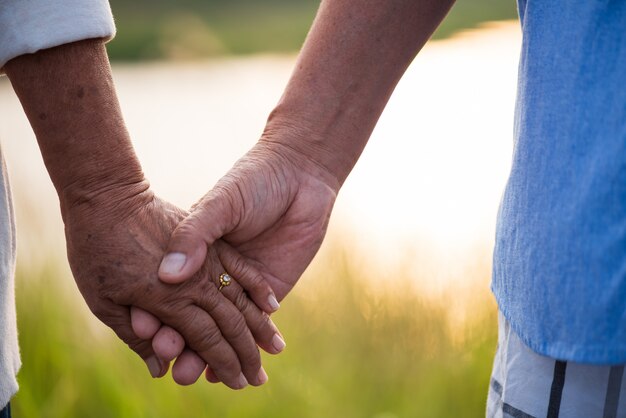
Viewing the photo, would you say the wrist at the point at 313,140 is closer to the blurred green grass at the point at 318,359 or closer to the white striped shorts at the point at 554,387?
the white striped shorts at the point at 554,387

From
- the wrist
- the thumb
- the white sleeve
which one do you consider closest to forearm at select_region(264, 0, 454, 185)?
the wrist

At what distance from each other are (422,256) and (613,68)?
184 centimetres

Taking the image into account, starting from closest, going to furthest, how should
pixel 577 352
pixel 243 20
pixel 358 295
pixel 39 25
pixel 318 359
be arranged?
pixel 577 352 → pixel 39 25 → pixel 318 359 → pixel 358 295 → pixel 243 20

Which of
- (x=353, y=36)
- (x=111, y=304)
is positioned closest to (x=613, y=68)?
(x=353, y=36)

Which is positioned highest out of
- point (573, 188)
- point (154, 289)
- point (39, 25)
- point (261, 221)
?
point (39, 25)

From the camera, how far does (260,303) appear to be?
1428 millimetres

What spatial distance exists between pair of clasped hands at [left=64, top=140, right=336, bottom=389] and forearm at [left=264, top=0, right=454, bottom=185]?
5 cm

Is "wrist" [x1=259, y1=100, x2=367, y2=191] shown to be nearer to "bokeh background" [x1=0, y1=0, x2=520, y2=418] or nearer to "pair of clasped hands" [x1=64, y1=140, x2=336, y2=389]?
"pair of clasped hands" [x1=64, y1=140, x2=336, y2=389]

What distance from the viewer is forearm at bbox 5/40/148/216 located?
1.14 meters

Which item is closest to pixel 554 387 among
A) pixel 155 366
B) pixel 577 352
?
pixel 577 352

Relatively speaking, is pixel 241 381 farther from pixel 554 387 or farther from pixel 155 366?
pixel 554 387

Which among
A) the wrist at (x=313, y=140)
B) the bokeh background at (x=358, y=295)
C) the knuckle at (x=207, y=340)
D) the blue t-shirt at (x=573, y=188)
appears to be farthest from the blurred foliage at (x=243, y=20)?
the blue t-shirt at (x=573, y=188)

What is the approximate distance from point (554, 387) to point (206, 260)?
26.9 inches

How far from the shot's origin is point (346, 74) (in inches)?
51.8
